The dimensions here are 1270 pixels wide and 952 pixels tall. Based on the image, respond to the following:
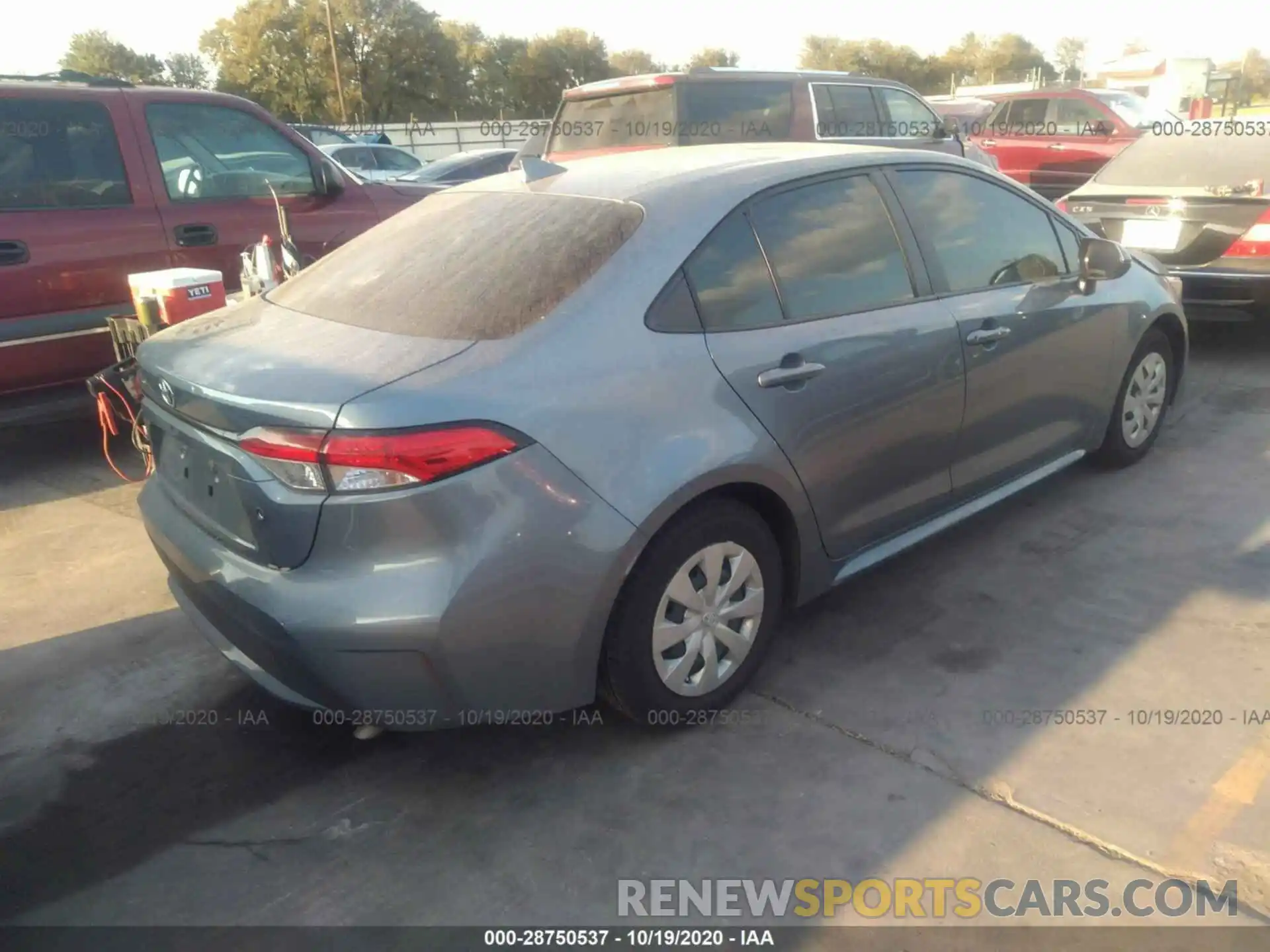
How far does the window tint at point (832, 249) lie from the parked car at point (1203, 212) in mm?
3815

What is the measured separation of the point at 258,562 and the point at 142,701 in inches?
40.8

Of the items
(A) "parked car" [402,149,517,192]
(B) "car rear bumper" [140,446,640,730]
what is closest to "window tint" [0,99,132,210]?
(B) "car rear bumper" [140,446,640,730]

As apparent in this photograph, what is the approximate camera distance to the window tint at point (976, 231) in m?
3.49

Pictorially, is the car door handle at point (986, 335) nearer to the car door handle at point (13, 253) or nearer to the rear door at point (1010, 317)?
the rear door at point (1010, 317)

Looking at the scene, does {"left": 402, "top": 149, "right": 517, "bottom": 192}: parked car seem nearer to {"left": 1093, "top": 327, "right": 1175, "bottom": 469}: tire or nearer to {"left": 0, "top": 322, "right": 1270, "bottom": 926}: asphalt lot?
{"left": 1093, "top": 327, "right": 1175, "bottom": 469}: tire

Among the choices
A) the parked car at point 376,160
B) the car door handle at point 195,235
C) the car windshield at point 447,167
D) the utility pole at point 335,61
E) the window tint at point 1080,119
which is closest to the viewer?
the car door handle at point 195,235

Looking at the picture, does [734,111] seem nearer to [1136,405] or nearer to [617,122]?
[617,122]

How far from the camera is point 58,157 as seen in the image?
199 inches

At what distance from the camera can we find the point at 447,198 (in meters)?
3.47

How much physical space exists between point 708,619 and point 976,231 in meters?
1.88

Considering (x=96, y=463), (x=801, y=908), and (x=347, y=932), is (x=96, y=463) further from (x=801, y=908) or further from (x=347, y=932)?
(x=801, y=908)

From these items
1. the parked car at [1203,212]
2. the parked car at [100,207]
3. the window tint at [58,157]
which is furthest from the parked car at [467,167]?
the parked car at [1203,212]

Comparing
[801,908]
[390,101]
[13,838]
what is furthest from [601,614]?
[390,101]

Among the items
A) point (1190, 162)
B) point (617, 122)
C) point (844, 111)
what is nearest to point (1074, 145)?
point (844, 111)
